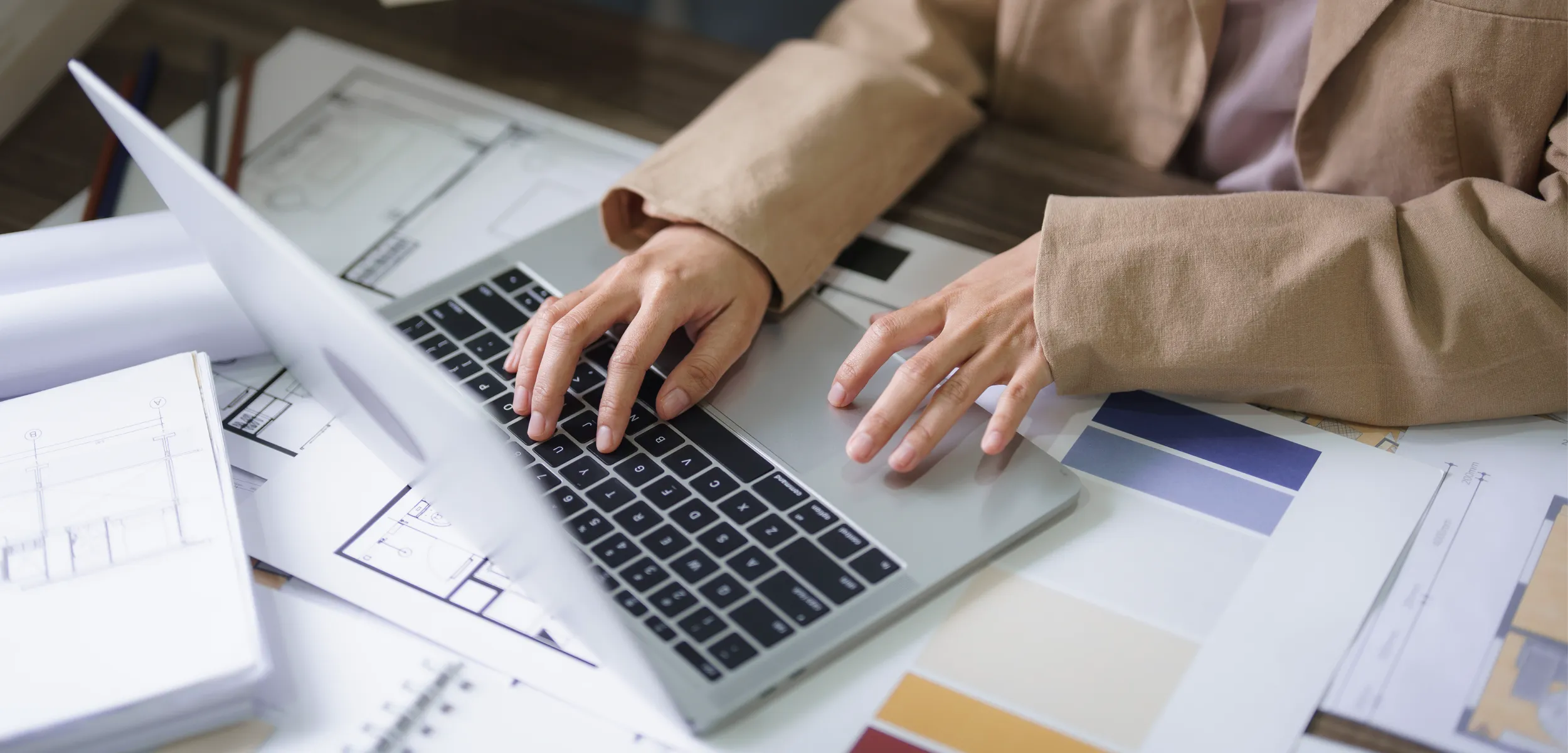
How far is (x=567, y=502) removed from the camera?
61 centimetres

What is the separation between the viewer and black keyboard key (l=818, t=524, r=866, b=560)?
58cm

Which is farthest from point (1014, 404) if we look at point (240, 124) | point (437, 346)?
point (240, 124)

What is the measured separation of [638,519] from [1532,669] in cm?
43

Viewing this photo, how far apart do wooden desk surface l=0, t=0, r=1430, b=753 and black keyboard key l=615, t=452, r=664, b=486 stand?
297 millimetres

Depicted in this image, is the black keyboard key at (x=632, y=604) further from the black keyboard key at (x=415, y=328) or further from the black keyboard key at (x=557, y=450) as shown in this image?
the black keyboard key at (x=415, y=328)

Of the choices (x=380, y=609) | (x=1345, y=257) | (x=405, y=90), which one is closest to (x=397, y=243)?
(x=405, y=90)

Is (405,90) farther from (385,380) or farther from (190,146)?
(385,380)

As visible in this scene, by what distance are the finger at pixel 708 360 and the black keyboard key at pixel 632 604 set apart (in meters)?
0.13

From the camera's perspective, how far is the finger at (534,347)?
670 millimetres

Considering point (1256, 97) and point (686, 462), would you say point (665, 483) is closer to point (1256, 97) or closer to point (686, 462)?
point (686, 462)

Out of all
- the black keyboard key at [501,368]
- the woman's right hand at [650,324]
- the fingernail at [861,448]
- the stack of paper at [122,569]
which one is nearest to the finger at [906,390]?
the fingernail at [861,448]

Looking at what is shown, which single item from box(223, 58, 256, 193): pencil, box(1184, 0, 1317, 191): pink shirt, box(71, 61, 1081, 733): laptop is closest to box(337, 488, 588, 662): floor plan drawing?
box(71, 61, 1081, 733): laptop

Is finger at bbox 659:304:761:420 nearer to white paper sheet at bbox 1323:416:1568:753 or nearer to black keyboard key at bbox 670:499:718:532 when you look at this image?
black keyboard key at bbox 670:499:718:532

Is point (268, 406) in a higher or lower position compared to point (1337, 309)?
lower
